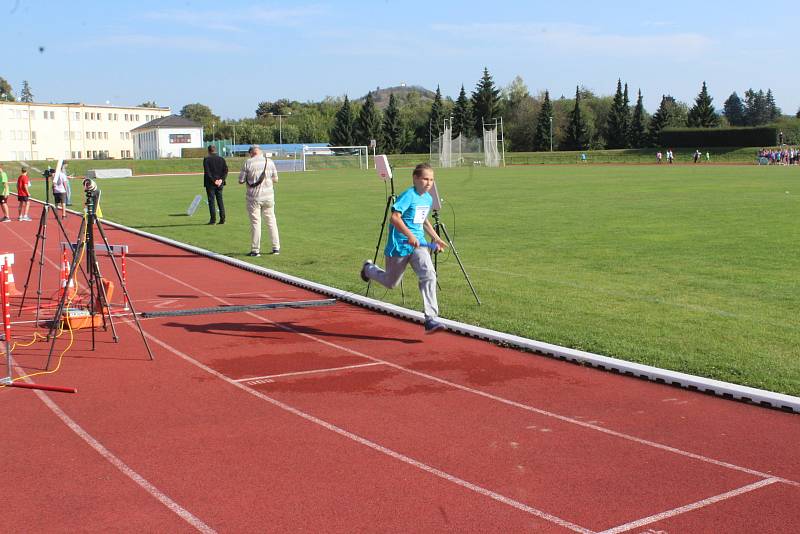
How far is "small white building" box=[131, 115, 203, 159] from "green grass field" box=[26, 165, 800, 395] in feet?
306

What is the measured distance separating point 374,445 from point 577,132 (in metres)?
111

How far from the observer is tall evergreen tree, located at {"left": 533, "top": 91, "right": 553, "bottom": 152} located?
112 metres

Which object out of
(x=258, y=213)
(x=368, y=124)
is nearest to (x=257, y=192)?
(x=258, y=213)

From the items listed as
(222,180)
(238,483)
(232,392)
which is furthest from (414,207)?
(222,180)

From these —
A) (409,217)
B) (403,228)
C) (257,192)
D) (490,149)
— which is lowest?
(403,228)

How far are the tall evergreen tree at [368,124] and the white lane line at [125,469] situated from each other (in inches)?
4271

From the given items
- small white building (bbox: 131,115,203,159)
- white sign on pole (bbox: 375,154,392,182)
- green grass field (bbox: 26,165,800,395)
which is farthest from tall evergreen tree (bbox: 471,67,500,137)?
white sign on pole (bbox: 375,154,392,182)

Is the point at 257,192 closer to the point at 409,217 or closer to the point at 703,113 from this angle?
the point at 409,217

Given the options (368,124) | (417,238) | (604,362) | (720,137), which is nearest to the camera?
(604,362)

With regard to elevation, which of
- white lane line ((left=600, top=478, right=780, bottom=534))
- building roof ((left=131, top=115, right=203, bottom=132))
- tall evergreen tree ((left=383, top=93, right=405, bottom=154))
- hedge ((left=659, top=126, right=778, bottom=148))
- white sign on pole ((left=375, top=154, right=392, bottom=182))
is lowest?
white lane line ((left=600, top=478, right=780, bottom=534))

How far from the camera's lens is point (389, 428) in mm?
6402

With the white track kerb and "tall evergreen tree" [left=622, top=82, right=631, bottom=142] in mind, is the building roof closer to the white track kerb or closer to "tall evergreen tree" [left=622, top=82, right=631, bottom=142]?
"tall evergreen tree" [left=622, top=82, right=631, bottom=142]

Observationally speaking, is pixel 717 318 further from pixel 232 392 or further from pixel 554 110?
pixel 554 110

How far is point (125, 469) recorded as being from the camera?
5574mm
